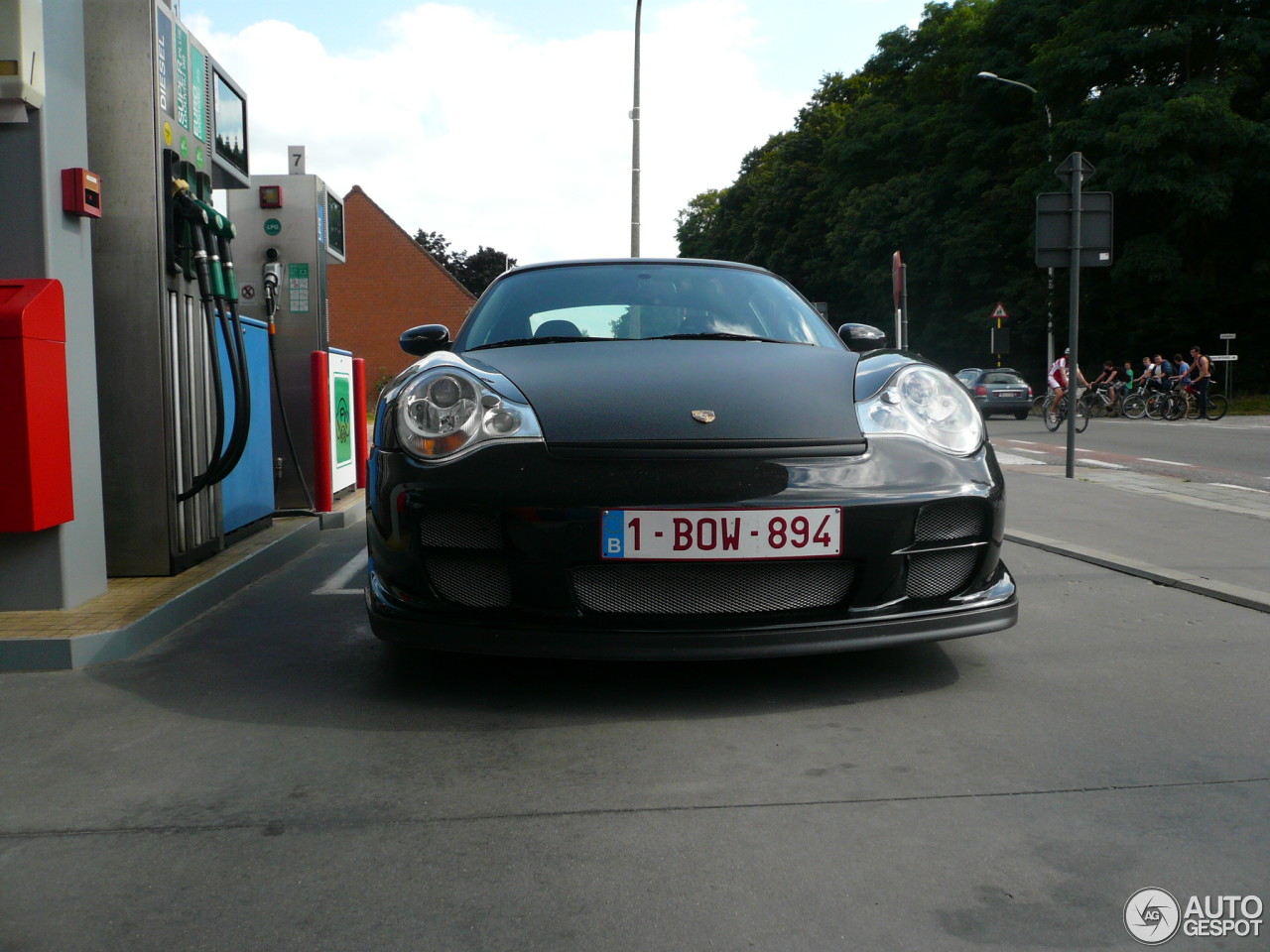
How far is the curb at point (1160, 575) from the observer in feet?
15.0

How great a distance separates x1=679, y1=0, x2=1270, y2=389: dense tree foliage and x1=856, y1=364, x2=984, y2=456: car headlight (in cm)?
2970

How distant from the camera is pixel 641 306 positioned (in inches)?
179

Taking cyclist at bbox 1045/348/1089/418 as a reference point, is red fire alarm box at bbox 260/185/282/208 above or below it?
above

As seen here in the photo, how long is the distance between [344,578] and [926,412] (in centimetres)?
309

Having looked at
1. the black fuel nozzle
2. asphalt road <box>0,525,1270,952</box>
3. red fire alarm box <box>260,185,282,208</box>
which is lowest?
asphalt road <box>0,525,1270,952</box>

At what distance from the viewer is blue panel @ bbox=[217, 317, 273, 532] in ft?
20.1

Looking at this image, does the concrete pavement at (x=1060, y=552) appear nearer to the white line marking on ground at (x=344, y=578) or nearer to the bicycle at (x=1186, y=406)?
the white line marking on ground at (x=344, y=578)

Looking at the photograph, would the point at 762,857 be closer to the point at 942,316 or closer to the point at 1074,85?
the point at 1074,85

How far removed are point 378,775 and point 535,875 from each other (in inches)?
26.4

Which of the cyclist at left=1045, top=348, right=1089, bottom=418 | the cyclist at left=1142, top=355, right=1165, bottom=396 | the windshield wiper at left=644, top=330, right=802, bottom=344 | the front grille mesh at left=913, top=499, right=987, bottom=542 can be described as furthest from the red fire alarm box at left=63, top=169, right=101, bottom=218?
the cyclist at left=1142, top=355, right=1165, bottom=396

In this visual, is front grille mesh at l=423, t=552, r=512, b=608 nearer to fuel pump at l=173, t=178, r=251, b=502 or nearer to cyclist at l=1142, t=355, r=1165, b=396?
fuel pump at l=173, t=178, r=251, b=502

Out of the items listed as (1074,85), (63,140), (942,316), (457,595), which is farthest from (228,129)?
(942,316)

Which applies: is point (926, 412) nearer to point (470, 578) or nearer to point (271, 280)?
point (470, 578)

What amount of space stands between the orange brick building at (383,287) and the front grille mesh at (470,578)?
45.7 m
